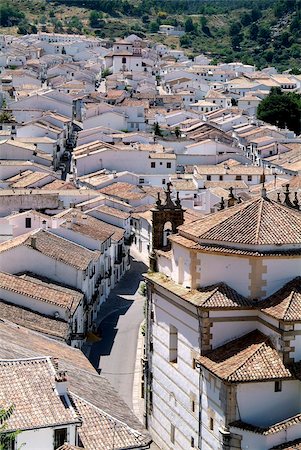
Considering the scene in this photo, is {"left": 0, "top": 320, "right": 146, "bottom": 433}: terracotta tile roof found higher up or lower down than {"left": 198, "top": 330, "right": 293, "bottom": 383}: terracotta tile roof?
lower down

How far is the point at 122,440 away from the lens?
19266 millimetres

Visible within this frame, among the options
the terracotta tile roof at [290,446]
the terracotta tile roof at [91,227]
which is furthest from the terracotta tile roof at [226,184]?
the terracotta tile roof at [290,446]

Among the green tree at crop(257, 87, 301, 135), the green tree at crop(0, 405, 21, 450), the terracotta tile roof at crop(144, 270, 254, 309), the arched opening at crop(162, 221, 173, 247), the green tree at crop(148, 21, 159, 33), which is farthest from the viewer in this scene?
the green tree at crop(148, 21, 159, 33)

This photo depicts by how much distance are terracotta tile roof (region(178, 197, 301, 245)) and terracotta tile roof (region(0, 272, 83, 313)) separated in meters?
9.73

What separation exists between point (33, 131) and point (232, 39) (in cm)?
10525

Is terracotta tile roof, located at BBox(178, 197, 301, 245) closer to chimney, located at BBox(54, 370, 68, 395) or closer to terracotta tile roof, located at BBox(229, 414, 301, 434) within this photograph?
terracotta tile roof, located at BBox(229, 414, 301, 434)

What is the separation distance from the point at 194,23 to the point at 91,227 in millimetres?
144084

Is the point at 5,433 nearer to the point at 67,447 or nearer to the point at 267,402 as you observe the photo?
the point at 67,447

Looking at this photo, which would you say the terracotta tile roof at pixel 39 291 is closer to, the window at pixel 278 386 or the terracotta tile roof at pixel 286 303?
the terracotta tile roof at pixel 286 303

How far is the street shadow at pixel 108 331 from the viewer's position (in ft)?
116

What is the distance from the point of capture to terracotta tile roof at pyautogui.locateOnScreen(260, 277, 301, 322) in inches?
851

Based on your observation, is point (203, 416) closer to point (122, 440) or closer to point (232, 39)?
point (122, 440)

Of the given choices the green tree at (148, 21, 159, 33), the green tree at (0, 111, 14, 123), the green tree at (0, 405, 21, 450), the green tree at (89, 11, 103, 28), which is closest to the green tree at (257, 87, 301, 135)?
the green tree at (0, 111, 14, 123)

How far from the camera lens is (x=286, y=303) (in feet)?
72.3
